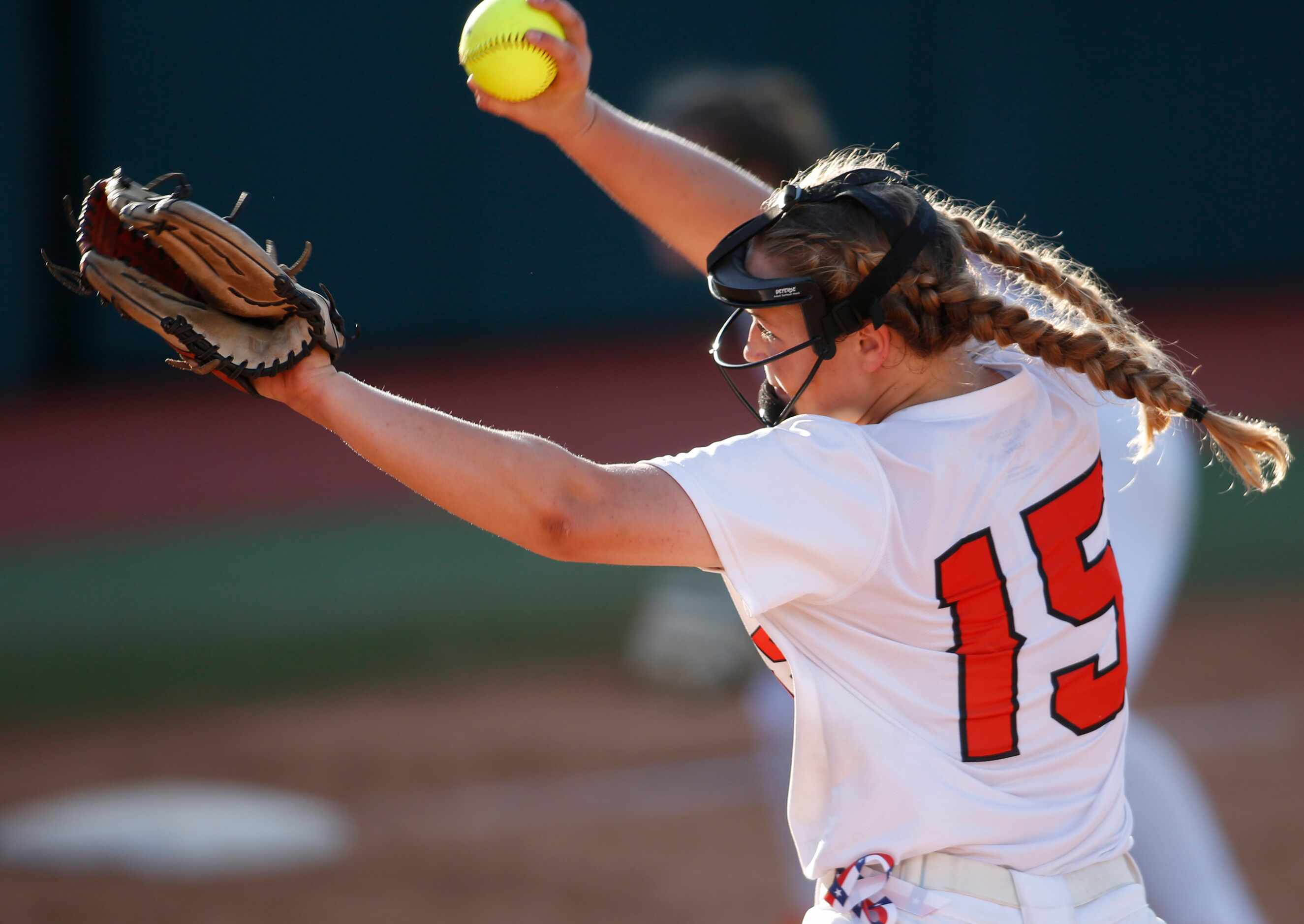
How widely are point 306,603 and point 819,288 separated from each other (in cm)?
571

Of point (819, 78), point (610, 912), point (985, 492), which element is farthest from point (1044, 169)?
point (985, 492)

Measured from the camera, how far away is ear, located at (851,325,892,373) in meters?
1.82

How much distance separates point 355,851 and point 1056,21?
813 centimetres

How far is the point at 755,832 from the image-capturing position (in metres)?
4.70

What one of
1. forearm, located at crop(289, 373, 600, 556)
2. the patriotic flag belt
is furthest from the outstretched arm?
the patriotic flag belt

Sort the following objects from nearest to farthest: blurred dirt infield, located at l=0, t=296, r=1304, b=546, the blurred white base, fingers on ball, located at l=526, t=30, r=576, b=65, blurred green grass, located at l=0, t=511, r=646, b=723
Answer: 1. fingers on ball, located at l=526, t=30, r=576, b=65
2. the blurred white base
3. blurred green grass, located at l=0, t=511, r=646, b=723
4. blurred dirt infield, located at l=0, t=296, r=1304, b=546

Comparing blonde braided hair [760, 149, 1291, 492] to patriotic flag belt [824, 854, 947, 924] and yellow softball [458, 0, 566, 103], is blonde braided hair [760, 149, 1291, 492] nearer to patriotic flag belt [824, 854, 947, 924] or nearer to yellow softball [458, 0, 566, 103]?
yellow softball [458, 0, 566, 103]

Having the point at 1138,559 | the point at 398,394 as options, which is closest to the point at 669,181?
the point at 1138,559

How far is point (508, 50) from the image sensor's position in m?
2.22

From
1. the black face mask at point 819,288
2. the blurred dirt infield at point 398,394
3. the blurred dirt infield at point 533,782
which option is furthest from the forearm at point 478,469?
the blurred dirt infield at point 398,394

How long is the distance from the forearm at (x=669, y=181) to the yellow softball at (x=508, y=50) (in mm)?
155

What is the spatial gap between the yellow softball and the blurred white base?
3.01 meters

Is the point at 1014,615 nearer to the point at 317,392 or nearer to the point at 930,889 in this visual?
the point at 930,889

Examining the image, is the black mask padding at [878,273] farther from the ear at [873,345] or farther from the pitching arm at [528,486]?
the pitching arm at [528,486]
